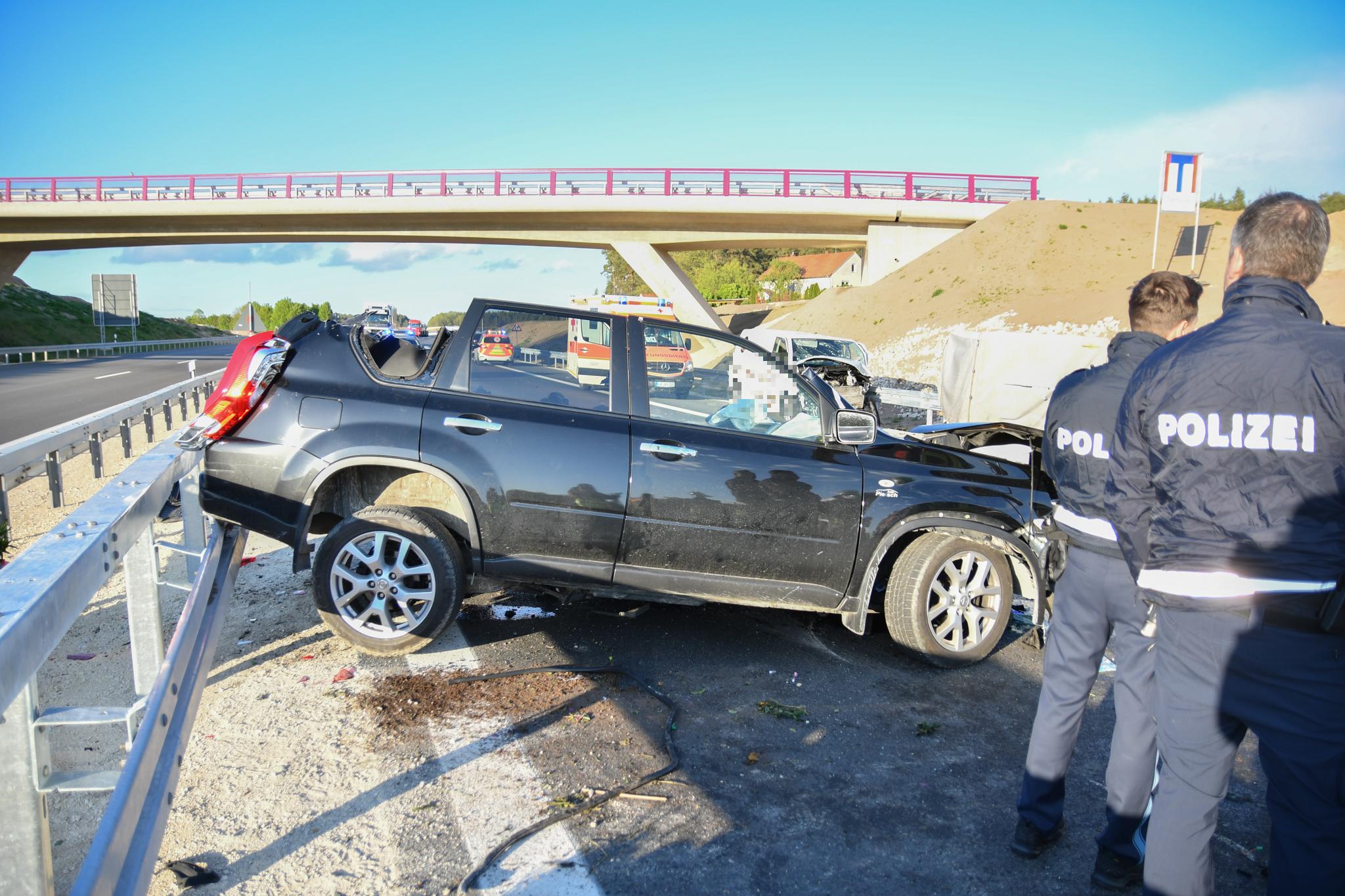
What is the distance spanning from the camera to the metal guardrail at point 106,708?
181 centimetres

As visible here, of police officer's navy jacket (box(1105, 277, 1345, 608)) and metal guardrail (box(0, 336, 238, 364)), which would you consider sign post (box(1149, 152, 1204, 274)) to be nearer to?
police officer's navy jacket (box(1105, 277, 1345, 608))

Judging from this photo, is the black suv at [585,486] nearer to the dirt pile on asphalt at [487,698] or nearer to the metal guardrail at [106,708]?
the dirt pile on asphalt at [487,698]

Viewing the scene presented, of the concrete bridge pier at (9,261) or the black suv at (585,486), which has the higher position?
the concrete bridge pier at (9,261)

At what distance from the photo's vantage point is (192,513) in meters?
4.88

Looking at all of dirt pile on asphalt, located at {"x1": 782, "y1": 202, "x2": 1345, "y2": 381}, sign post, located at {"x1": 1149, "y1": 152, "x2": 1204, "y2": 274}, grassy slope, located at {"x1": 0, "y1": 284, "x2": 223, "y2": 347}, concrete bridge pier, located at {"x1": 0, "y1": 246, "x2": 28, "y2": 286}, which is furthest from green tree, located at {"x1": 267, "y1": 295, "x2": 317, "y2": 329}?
sign post, located at {"x1": 1149, "y1": 152, "x2": 1204, "y2": 274}

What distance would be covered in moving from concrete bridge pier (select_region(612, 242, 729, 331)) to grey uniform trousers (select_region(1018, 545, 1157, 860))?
130ft

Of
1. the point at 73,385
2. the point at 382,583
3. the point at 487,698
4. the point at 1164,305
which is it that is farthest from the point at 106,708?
the point at 73,385

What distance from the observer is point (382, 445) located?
4.74 metres

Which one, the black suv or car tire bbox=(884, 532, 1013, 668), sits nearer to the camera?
the black suv

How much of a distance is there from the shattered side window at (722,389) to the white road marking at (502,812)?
1.94 metres

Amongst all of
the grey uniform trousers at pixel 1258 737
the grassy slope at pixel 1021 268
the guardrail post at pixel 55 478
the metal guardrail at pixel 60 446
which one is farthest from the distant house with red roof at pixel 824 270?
the grey uniform trousers at pixel 1258 737

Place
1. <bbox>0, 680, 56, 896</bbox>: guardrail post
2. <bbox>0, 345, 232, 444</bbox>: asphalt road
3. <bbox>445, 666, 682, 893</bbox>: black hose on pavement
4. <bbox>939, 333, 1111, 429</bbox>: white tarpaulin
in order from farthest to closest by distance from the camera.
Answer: <bbox>0, 345, 232, 444</bbox>: asphalt road < <bbox>939, 333, 1111, 429</bbox>: white tarpaulin < <bbox>445, 666, 682, 893</bbox>: black hose on pavement < <bbox>0, 680, 56, 896</bbox>: guardrail post

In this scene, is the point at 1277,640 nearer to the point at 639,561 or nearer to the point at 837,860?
the point at 837,860

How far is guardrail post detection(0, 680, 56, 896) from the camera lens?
5.89 ft
